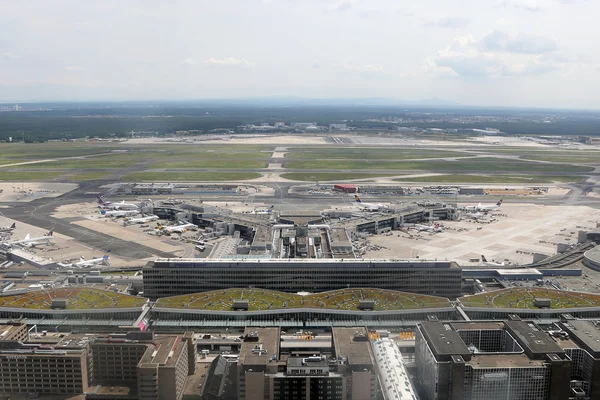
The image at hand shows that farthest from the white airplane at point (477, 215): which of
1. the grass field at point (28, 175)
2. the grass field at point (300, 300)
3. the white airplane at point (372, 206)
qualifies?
the grass field at point (28, 175)

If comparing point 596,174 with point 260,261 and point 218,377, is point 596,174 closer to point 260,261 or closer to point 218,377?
point 260,261

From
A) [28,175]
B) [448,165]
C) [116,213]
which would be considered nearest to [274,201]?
[116,213]

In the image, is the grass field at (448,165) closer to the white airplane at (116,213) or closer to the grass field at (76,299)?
the white airplane at (116,213)

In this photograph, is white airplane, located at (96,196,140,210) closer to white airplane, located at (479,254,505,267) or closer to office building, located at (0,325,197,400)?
white airplane, located at (479,254,505,267)

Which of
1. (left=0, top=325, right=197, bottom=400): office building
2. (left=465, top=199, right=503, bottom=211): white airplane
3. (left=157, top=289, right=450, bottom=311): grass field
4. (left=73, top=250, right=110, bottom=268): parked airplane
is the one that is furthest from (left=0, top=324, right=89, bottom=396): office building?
(left=465, top=199, right=503, bottom=211): white airplane

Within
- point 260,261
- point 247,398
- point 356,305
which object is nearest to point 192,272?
point 260,261

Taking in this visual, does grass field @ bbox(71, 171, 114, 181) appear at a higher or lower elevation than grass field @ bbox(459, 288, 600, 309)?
higher
